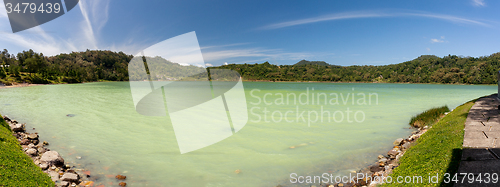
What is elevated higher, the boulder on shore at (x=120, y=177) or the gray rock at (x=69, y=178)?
the gray rock at (x=69, y=178)

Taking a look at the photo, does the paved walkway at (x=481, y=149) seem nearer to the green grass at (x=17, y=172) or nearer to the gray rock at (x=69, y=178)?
the green grass at (x=17, y=172)

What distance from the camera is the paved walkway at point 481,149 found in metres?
3.73

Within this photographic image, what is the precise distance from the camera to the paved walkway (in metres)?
3.73

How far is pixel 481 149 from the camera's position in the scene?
15.3 ft

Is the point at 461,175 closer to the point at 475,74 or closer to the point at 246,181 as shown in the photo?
the point at 246,181

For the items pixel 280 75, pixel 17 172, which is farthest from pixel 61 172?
pixel 280 75

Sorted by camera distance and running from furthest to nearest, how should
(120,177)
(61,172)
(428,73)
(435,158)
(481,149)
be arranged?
(428,73), (120,177), (61,172), (435,158), (481,149)

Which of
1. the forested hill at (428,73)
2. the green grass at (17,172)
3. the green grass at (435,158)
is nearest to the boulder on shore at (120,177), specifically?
the green grass at (17,172)

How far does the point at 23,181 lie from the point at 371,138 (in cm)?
1228

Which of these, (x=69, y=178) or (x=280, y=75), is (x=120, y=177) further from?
(x=280, y=75)

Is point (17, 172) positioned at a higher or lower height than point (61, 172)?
higher

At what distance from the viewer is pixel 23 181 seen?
13.8 feet

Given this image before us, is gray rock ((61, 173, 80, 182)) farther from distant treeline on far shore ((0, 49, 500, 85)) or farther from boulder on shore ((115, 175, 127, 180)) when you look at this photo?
distant treeline on far shore ((0, 49, 500, 85))

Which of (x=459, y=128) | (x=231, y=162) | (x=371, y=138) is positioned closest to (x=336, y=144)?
(x=371, y=138)
